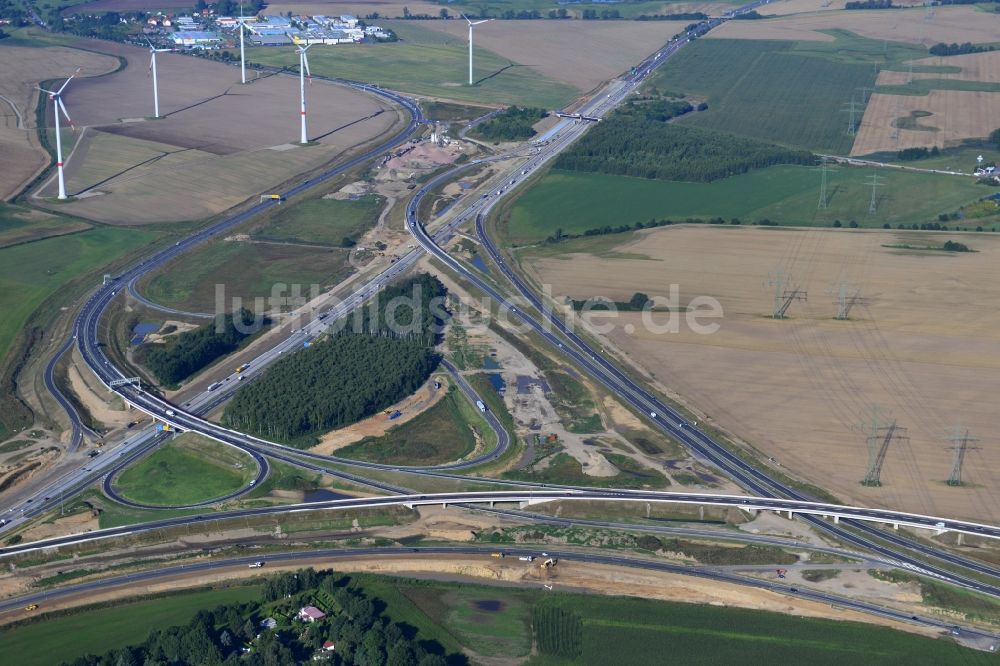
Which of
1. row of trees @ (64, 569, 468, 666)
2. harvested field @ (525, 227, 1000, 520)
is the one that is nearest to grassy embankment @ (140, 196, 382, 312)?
harvested field @ (525, 227, 1000, 520)

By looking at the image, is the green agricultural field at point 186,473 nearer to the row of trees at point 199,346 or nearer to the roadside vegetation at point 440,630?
the row of trees at point 199,346

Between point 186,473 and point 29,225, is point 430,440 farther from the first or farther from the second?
point 29,225

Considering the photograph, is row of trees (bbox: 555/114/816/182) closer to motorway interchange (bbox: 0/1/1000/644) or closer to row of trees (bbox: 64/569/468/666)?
motorway interchange (bbox: 0/1/1000/644)

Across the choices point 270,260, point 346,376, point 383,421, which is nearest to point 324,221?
point 270,260

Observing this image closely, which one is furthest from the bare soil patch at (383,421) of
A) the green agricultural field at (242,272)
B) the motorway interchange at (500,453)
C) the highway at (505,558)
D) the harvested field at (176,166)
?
the harvested field at (176,166)

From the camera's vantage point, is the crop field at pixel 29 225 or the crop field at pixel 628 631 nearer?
the crop field at pixel 628 631

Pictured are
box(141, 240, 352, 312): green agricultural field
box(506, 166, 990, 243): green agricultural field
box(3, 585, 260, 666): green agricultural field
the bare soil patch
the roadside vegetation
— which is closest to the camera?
the roadside vegetation
